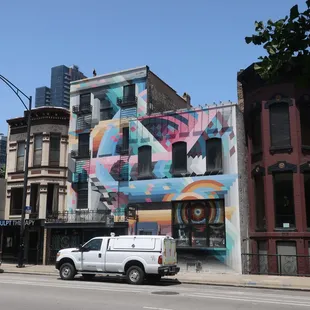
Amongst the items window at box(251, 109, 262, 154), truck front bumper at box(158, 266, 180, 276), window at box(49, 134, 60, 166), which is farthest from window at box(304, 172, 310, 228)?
window at box(49, 134, 60, 166)

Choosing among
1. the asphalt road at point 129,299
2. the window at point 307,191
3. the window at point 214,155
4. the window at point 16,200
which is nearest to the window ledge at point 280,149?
the window at point 307,191

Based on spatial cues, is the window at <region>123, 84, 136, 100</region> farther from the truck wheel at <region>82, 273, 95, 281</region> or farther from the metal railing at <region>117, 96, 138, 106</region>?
the truck wheel at <region>82, 273, 95, 281</region>

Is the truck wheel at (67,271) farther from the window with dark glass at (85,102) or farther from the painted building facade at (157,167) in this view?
the window with dark glass at (85,102)

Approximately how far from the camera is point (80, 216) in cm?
2736

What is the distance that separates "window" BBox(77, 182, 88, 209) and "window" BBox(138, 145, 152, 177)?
175 inches

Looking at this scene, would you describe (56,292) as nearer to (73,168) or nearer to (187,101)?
(73,168)

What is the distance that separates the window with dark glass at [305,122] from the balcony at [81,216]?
1213 cm

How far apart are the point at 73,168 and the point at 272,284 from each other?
15.9m

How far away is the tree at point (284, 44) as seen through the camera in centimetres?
493

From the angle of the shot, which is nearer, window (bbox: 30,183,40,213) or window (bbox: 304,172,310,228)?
window (bbox: 304,172,310,228)

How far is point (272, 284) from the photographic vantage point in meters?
17.3

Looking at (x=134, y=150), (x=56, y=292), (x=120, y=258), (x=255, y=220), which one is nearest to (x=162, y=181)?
(x=134, y=150)

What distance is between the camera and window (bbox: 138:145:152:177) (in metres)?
25.6

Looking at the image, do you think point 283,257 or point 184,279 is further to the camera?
point 283,257
